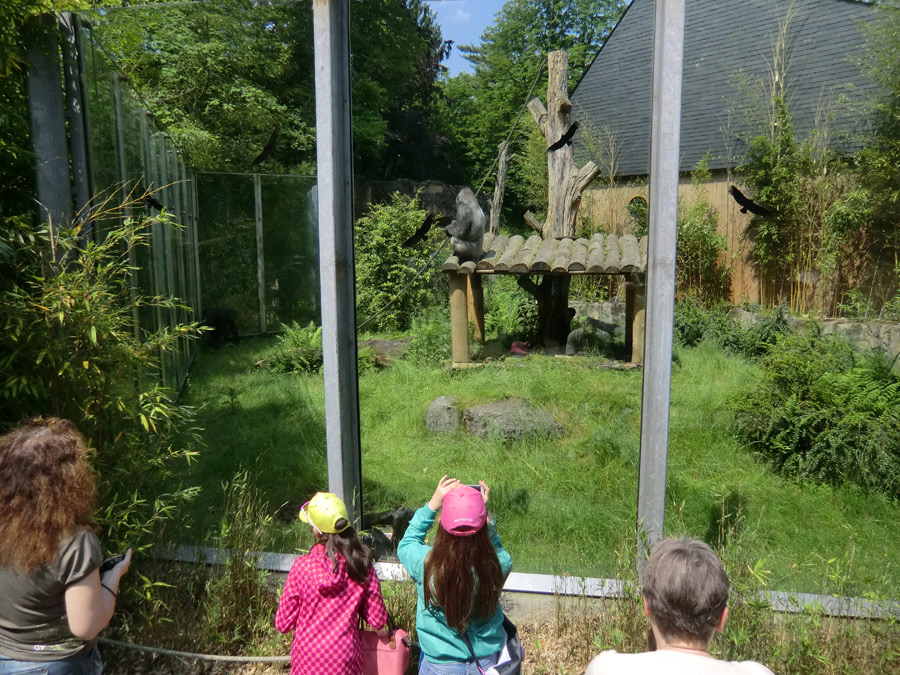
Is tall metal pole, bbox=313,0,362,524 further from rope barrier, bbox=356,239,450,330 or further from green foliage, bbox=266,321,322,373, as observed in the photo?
green foliage, bbox=266,321,322,373

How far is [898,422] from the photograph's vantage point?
12.8 ft

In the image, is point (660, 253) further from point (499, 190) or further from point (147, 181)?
point (147, 181)

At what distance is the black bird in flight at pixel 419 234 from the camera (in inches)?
132

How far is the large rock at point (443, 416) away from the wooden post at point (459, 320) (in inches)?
11.4

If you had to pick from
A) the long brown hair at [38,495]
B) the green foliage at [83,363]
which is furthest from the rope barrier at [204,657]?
the long brown hair at [38,495]

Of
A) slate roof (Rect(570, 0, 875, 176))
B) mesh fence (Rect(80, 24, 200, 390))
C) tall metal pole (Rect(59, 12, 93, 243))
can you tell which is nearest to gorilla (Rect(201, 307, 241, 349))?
mesh fence (Rect(80, 24, 200, 390))

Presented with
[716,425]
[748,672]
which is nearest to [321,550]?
[748,672]

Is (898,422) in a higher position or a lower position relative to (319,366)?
lower

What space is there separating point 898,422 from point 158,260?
16.8 ft

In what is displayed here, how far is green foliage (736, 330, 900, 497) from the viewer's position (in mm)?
3902

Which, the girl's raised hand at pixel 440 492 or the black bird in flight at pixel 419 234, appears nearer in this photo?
the girl's raised hand at pixel 440 492

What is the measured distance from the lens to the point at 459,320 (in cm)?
384

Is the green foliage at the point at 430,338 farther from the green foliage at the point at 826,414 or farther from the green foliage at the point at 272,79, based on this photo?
the green foliage at the point at 826,414

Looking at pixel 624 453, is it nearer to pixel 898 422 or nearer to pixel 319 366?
pixel 898 422
